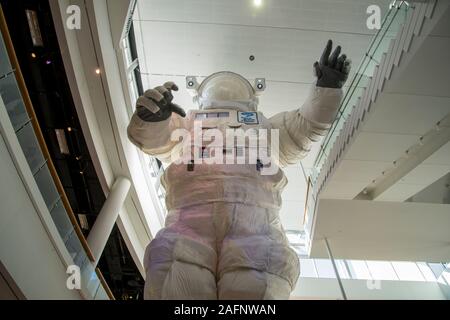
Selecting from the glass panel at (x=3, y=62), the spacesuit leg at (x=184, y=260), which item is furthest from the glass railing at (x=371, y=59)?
the glass panel at (x=3, y=62)

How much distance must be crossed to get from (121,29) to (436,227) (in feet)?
19.2

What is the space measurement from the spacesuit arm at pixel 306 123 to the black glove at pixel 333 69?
7 cm

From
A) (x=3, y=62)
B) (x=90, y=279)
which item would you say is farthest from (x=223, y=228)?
(x=90, y=279)

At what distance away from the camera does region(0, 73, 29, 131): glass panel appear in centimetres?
331

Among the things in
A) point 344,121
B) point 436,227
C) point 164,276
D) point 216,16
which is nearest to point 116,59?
point 216,16

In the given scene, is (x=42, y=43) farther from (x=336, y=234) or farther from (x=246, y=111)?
(x=336, y=234)

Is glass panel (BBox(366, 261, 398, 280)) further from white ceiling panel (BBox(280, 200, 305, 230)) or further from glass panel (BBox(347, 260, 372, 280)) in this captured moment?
white ceiling panel (BBox(280, 200, 305, 230))

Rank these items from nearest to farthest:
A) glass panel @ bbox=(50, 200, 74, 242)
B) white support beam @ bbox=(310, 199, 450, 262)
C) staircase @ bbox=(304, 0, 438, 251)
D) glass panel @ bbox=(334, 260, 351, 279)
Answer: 1. staircase @ bbox=(304, 0, 438, 251)
2. glass panel @ bbox=(50, 200, 74, 242)
3. white support beam @ bbox=(310, 199, 450, 262)
4. glass panel @ bbox=(334, 260, 351, 279)

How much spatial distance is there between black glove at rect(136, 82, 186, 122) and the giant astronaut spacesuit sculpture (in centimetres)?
1

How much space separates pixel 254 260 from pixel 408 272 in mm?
9595

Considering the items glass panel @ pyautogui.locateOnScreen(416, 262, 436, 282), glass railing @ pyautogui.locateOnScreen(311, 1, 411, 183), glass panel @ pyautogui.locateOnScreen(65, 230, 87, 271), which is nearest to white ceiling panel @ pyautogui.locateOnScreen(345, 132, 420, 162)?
glass railing @ pyautogui.locateOnScreen(311, 1, 411, 183)

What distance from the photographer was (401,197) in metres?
4.15

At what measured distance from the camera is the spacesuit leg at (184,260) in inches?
78.7

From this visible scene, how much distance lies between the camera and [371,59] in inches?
141
